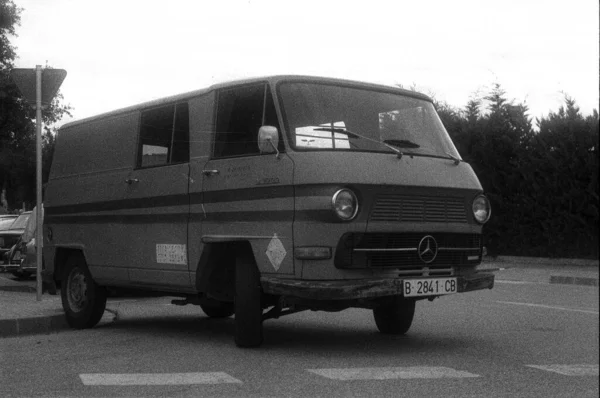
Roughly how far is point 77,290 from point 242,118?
3.41 m

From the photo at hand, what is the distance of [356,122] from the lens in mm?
7773

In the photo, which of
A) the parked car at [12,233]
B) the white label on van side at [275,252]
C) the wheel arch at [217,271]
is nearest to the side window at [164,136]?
the wheel arch at [217,271]

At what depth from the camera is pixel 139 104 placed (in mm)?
9625

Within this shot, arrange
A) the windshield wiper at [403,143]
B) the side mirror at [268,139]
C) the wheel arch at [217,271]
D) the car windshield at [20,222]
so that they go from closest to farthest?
the side mirror at [268,139] → the windshield wiper at [403,143] → the wheel arch at [217,271] → the car windshield at [20,222]

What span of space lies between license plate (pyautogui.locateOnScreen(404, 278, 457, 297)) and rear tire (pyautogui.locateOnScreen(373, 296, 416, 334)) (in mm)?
1209

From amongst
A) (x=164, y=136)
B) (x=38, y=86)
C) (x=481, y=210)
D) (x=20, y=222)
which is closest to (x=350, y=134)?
(x=481, y=210)

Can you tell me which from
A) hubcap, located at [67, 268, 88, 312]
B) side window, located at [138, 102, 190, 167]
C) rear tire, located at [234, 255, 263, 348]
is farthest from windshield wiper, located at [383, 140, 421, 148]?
hubcap, located at [67, 268, 88, 312]

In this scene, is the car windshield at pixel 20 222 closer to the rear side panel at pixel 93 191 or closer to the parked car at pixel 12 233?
the parked car at pixel 12 233

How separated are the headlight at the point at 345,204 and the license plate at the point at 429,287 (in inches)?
26.7

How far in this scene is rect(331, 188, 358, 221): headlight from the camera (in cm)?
704

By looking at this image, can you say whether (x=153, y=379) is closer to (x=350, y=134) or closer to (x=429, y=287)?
(x=429, y=287)

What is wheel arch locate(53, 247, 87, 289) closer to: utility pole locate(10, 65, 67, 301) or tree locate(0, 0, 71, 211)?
tree locate(0, 0, 71, 211)

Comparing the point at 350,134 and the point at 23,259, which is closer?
the point at 350,134

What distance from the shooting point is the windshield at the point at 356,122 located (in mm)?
7520
